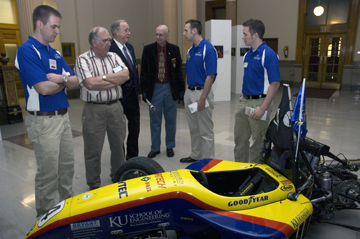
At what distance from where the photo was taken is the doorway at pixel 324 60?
1151 centimetres

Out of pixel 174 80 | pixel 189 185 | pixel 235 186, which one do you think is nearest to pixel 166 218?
pixel 189 185

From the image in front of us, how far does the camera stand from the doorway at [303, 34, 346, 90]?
453 inches

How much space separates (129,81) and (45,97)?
4.42ft

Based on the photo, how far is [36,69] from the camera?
7.34ft

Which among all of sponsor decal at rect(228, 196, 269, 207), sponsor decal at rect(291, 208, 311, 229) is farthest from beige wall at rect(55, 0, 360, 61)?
sponsor decal at rect(291, 208, 311, 229)

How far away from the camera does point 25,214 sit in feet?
8.85

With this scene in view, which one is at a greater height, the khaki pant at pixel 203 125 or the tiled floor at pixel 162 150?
the khaki pant at pixel 203 125

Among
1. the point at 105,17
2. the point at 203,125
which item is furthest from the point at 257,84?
the point at 105,17

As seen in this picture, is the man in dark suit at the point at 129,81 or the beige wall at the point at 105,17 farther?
the beige wall at the point at 105,17

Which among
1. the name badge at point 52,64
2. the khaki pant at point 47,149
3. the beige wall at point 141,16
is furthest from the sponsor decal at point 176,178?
the beige wall at point 141,16

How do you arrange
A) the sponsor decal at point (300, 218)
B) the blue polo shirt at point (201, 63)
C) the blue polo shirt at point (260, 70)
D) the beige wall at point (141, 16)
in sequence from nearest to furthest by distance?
1. the sponsor decal at point (300, 218)
2. the blue polo shirt at point (260, 70)
3. the blue polo shirt at point (201, 63)
4. the beige wall at point (141, 16)

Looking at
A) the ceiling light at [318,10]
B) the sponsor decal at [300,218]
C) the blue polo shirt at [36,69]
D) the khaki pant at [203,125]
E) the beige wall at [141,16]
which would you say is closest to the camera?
the sponsor decal at [300,218]

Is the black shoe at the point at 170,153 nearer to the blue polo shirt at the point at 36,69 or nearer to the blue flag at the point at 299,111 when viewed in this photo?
the blue polo shirt at the point at 36,69

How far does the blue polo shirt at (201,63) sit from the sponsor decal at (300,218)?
215 centimetres
